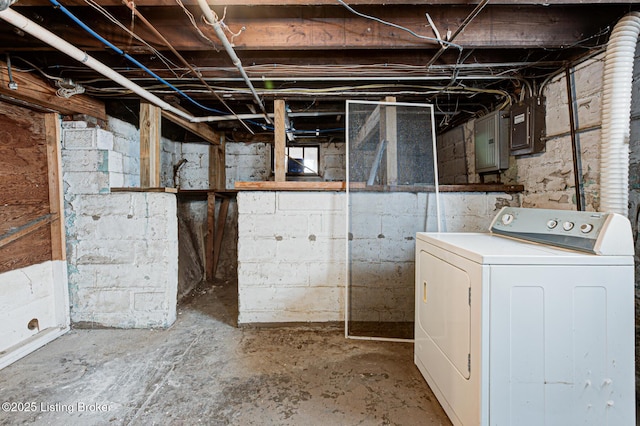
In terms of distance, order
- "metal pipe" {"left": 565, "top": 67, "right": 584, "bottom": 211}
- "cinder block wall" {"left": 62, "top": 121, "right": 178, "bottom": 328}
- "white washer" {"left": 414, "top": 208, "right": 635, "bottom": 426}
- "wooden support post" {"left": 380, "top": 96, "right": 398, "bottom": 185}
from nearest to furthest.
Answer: "white washer" {"left": 414, "top": 208, "right": 635, "bottom": 426} < "metal pipe" {"left": 565, "top": 67, "right": 584, "bottom": 211} < "wooden support post" {"left": 380, "top": 96, "right": 398, "bottom": 185} < "cinder block wall" {"left": 62, "top": 121, "right": 178, "bottom": 328}

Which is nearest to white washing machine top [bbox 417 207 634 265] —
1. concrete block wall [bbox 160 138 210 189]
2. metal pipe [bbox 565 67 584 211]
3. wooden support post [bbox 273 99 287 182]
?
metal pipe [bbox 565 67 584 211]

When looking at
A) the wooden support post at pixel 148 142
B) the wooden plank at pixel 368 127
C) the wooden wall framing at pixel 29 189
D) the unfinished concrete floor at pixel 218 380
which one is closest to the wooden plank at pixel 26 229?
the wooden wall framing at pixel 29 189

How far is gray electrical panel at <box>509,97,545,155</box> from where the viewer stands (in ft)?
6.59

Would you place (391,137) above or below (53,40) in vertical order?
A: below

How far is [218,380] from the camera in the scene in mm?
1702

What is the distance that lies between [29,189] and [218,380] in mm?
1937

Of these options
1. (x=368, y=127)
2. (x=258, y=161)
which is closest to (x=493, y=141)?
(x=368, y=127)

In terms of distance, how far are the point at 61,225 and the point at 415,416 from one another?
282 centimetres

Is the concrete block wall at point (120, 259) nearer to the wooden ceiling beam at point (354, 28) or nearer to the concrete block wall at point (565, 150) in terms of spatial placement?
the wooden ceiling beam at point (354, 28)

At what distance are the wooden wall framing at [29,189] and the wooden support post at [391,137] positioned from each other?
8.36ft

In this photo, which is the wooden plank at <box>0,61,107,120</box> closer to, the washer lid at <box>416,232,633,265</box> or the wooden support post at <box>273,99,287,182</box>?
the wooden support post at <box>273,99,287,182</box>

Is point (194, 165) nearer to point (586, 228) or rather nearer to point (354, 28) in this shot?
point (354, 28)

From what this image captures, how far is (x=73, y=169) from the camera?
7.63 ft

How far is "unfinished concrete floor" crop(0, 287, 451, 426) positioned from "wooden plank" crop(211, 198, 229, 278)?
1364 millimetres
